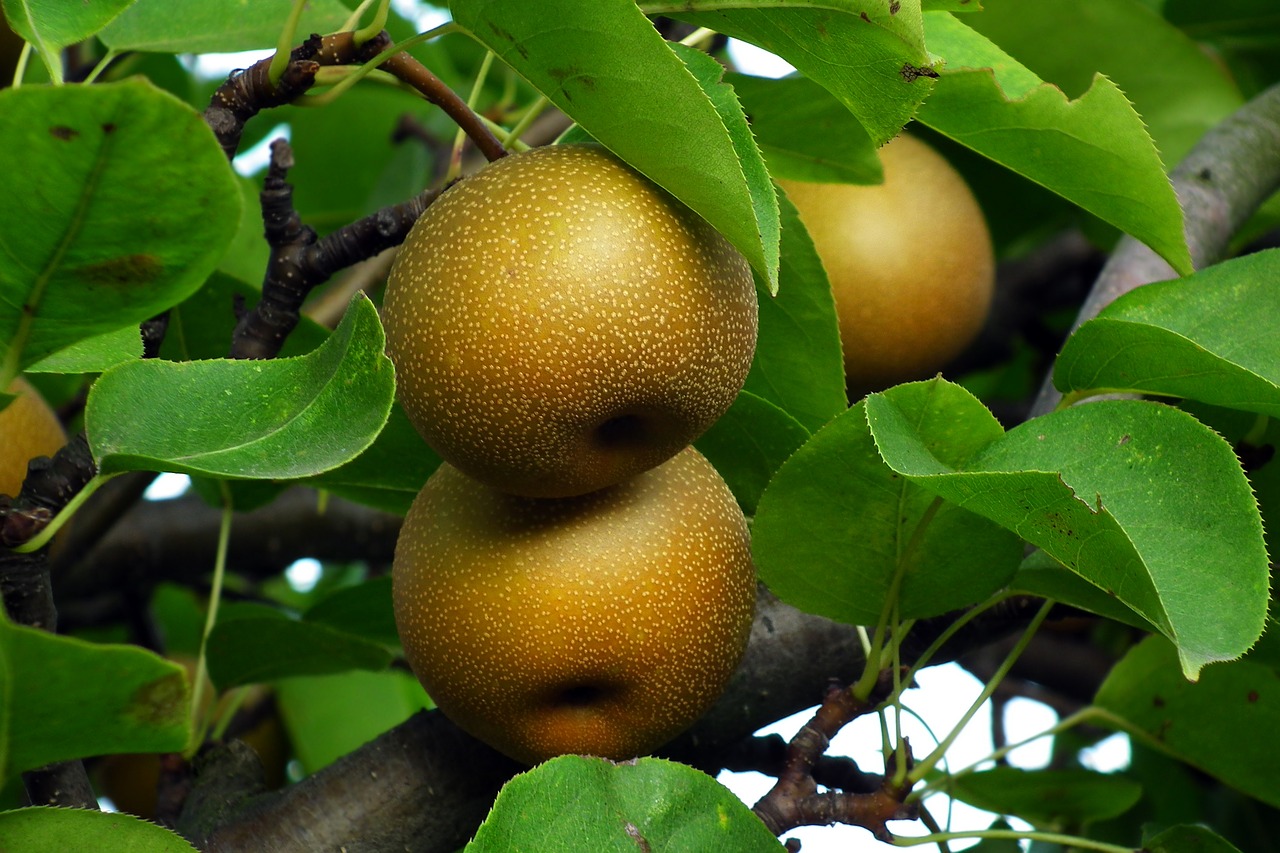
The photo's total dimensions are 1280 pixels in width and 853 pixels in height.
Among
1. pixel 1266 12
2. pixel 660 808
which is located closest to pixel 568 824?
pixel 660 808

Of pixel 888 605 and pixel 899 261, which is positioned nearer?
pixel 888 605

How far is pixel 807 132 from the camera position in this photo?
3.98 feet

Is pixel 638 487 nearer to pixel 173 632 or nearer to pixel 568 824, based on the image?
pixel 568 824

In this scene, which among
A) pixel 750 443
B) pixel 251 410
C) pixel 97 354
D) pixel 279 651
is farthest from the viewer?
pixel 279 651

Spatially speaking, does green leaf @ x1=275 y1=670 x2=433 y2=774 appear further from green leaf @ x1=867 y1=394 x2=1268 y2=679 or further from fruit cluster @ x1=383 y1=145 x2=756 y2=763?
green leaf @ x1=867 y1=394 x2=1268 y2=679

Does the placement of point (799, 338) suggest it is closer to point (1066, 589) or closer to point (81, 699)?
point (1066, 589)

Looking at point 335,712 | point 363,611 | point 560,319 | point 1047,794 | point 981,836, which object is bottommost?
point 335,712

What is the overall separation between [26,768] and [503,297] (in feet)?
1.29

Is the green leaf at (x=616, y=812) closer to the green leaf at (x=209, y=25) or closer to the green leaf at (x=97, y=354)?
the green leaf at (x=97, y=354)

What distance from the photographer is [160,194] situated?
699 mm

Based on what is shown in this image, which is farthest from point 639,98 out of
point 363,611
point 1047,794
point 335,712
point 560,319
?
point 335,712

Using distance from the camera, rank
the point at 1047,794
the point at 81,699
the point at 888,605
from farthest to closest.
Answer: the point at 1047,794 → the point at 888,605 → the point at 81,699

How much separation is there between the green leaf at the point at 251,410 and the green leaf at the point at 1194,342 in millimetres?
545

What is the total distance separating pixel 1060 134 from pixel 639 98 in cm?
40
